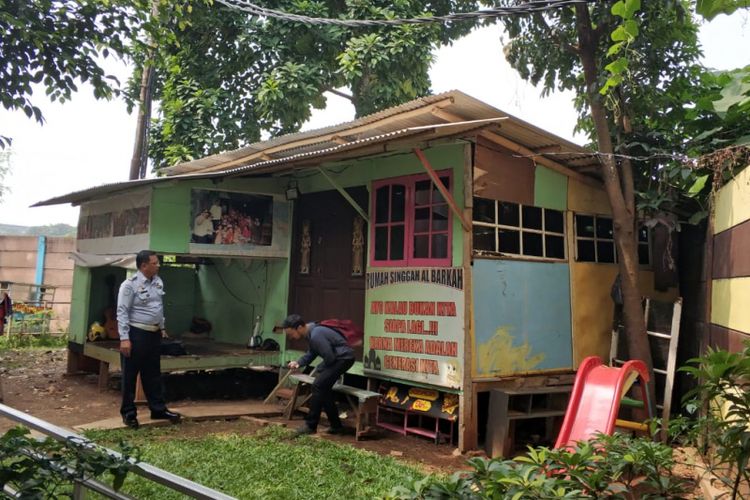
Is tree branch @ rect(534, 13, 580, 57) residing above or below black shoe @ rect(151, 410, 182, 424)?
above

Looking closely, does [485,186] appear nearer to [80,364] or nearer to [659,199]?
[659,199]

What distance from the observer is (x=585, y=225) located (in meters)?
8.14

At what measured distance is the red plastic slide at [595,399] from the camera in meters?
5.06

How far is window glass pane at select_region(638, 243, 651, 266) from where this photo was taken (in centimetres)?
848

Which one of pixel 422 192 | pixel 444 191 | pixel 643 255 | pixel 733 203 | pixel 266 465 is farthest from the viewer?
pixel 643 255

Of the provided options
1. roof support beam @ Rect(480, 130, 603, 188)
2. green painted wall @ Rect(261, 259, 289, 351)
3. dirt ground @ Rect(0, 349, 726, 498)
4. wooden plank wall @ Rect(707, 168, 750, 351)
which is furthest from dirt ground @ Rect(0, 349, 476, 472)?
roof support beam @ Rect(480, 130, 603, 188)

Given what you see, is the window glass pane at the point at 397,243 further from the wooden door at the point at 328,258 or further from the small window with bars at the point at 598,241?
Result: the small window with bars at the point at 598,241

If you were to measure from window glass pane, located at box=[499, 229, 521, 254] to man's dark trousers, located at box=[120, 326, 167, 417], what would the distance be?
4.04m

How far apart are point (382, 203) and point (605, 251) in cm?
304

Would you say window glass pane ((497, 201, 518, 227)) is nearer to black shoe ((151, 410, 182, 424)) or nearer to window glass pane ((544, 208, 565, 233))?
window glass pane ((544, 208, 565, 233))

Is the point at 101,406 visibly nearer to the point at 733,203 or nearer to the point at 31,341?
the point at 31,341

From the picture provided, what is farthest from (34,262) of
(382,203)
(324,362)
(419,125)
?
(419,125)

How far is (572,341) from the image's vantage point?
25.2 ft

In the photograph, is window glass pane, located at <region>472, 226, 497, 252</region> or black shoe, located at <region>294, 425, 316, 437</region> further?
window glass pane, located at <region>472, 226, 497, 252</region>
